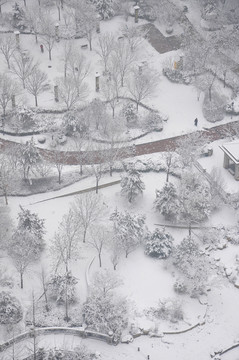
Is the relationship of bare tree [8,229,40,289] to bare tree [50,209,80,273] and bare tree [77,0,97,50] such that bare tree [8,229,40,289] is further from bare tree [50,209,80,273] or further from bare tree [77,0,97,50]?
bare tree [77,0,97,50]

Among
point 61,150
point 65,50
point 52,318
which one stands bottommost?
point 52,318

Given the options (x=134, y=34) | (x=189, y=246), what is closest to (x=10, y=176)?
(x=189, y=246)

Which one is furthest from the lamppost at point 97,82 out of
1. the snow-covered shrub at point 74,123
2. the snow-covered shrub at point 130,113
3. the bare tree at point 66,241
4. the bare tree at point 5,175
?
the bare tree at point 66,241

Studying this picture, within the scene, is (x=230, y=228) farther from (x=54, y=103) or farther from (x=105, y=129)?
→ (x=54, y=103)

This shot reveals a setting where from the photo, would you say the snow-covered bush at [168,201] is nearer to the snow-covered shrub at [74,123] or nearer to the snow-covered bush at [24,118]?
the snow-covered shrub at [74,123]

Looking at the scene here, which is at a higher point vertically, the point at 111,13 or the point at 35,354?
the point at 111,13
